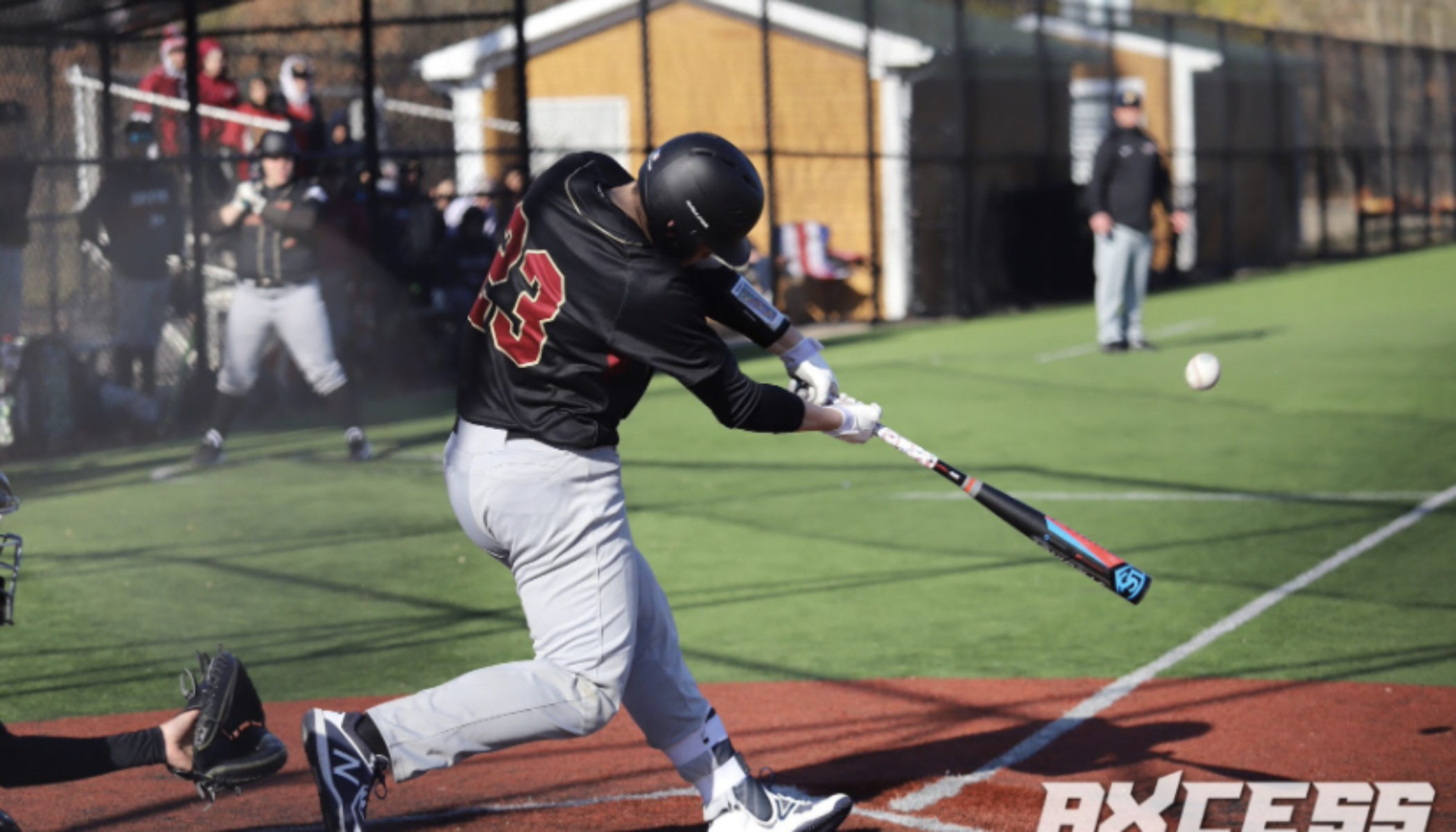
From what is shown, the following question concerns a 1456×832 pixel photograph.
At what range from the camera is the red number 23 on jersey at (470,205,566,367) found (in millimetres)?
4211

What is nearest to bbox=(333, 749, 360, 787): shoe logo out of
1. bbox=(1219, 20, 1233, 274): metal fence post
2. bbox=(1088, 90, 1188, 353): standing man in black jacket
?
bbox=(1088, 90, 1188, 353): standing man in black jacket

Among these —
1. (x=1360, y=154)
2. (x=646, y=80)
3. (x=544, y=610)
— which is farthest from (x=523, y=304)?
(x=1360, y=154)

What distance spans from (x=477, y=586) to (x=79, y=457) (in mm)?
5519

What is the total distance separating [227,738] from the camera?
446 cm

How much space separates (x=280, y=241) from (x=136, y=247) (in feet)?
8.87

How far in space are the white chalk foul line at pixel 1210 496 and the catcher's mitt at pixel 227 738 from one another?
581cm

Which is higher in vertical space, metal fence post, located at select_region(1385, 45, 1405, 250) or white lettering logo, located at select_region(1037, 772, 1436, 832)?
metal fence post, located at select_region(1385, 45, 1405, 250)

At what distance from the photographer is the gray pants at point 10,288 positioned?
12.4 meters

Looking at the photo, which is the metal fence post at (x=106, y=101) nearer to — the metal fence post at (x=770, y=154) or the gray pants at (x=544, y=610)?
the metal fence post at (x=770, y=154)

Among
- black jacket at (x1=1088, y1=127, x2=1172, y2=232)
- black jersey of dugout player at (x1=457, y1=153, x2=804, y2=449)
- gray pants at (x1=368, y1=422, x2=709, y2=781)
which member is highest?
black jacket at (x1=1088, y1=127, x2=1172, y2=232)

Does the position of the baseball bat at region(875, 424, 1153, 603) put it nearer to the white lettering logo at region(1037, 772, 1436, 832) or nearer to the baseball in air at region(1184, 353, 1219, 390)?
the white lettering logo at region(1037, 772, 1436, 832)

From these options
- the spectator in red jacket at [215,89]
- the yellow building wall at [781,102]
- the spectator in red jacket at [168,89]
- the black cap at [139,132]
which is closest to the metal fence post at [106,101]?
the spectator in red jacket at [168,89]

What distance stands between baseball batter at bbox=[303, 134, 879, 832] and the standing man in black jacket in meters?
12.2

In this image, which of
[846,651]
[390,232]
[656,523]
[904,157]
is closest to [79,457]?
[390,232]
